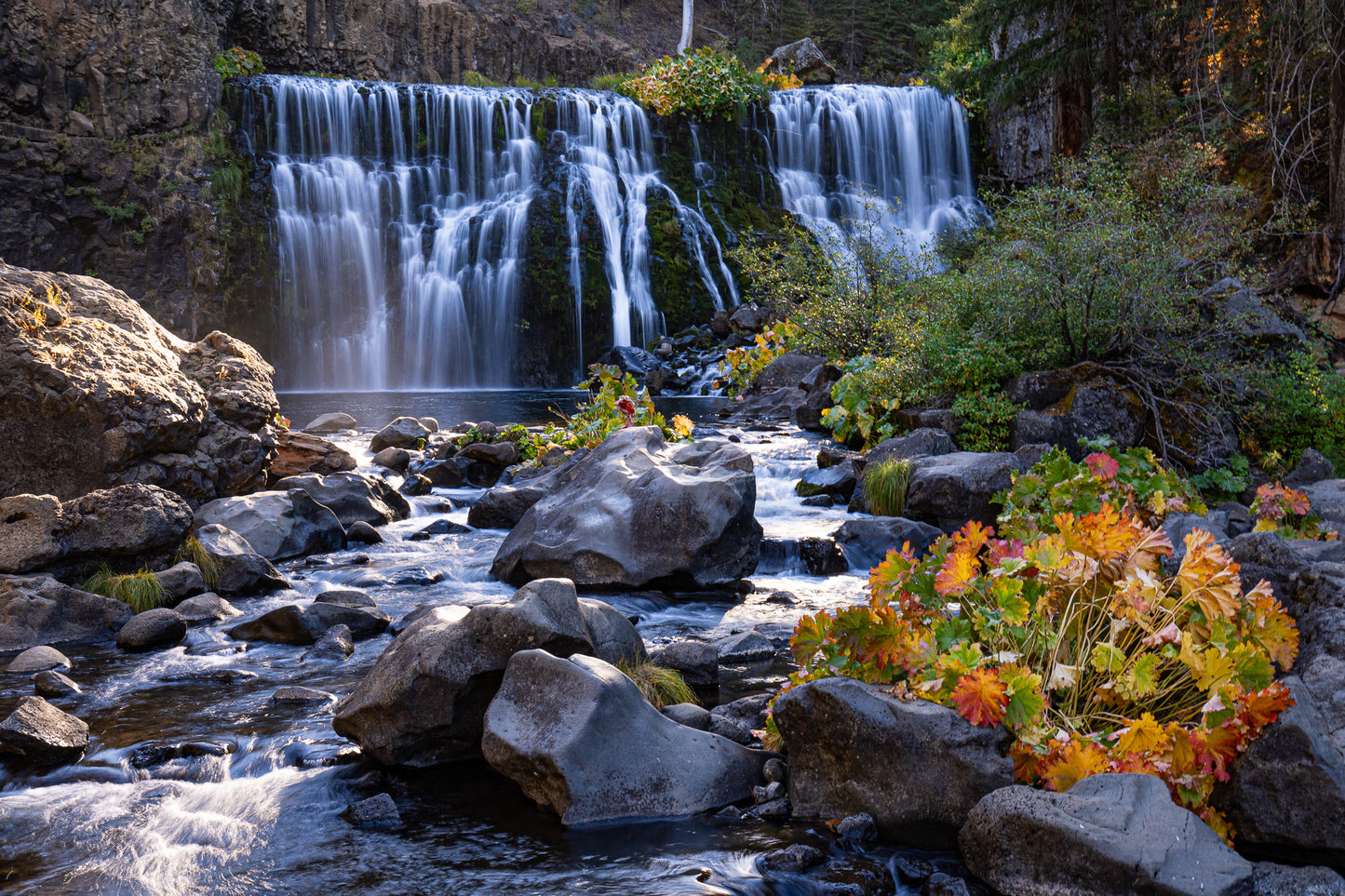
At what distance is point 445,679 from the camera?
3.99 m

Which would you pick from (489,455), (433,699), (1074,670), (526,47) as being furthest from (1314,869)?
(526,47)

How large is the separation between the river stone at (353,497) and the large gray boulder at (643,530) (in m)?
2.20

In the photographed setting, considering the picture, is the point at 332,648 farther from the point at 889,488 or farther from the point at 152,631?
the point at 889,488

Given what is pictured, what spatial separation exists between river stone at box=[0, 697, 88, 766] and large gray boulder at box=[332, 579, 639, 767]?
45.6 inches

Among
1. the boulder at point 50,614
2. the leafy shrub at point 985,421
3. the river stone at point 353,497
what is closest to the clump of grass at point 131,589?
the boulder at point 50,614

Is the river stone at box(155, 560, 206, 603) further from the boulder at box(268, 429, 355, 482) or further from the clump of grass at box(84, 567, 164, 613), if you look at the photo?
the boulder at box(268, 429, 355, 482)

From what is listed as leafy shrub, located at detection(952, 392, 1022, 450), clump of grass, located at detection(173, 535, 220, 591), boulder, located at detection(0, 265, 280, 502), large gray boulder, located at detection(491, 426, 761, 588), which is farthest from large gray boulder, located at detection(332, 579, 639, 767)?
leafy shrub, located at detection(952, 392, 1022, 450)

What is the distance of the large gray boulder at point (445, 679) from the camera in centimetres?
397

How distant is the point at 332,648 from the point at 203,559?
2033 millimetres

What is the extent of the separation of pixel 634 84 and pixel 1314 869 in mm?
26812

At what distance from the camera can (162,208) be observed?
72.7ft

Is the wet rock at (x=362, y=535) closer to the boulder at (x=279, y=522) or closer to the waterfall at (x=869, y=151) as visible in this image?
the boulder at (x=279, y=522)

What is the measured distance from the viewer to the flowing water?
3.19m

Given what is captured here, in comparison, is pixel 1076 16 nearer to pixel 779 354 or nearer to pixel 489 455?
pixel 779 354
